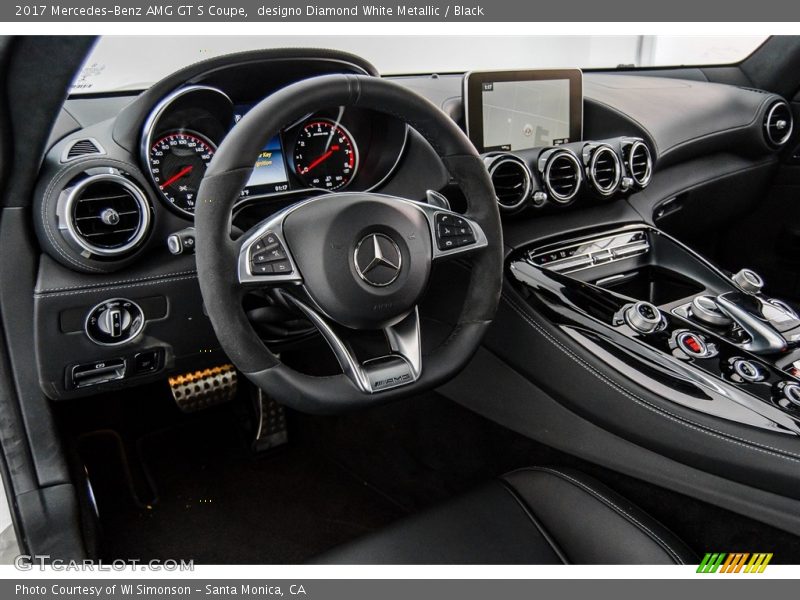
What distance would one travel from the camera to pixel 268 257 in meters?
1.08

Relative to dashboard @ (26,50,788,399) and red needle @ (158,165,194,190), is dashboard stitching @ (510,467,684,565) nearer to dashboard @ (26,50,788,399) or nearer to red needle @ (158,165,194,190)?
dashboard @ (26,50,788,399)

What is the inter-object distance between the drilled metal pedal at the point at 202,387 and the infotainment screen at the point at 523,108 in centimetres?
100

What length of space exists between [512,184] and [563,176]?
16 centimetres

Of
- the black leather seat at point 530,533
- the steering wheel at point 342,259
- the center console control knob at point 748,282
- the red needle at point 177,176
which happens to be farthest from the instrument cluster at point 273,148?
the center console control knob at point 748,282

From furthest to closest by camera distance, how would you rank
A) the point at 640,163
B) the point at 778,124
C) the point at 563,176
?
the point at 778,124 < the point at 640,163 < the point at 563,176

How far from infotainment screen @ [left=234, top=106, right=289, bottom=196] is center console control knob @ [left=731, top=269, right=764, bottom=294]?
3.83ft

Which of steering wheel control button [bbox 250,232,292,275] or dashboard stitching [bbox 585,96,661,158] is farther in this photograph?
dashboard stitching [bbox 585,96,661,158]

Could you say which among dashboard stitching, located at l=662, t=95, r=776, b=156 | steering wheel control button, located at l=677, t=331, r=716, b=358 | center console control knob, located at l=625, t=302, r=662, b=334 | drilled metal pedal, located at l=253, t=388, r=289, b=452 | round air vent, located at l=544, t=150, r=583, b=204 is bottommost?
drilled metal pedal, located at l=253, t=388, r=289, b=452

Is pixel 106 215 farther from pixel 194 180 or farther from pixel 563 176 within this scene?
pixel 563 176

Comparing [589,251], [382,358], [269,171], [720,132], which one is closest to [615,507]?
[382,358]

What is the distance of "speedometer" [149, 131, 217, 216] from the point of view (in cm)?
133

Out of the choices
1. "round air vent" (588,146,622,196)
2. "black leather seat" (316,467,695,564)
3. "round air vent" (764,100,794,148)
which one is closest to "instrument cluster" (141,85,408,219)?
"round air vent" (588,146,622,196)

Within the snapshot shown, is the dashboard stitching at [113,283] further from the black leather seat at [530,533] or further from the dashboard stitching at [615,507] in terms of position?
the dashboard stitching at [615,507]

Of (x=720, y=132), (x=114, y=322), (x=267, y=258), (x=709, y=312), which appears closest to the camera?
(x=267, y=258)
